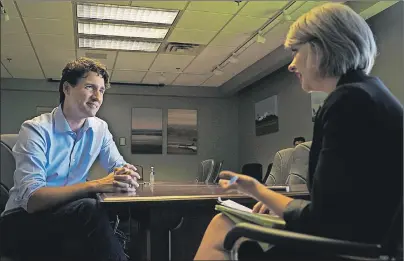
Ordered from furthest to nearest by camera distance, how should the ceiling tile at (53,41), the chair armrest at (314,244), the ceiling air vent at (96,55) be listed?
the ceiling air vent at (96,55), the ceiling tile at (53,41), the chair armrest at (314,244)

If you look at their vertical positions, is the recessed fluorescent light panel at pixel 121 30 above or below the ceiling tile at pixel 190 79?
below

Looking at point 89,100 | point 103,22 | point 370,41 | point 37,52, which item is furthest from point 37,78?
point 370,41

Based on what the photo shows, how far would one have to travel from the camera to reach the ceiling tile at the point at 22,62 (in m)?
5.54

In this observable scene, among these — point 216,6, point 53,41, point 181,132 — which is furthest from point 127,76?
point 216,6

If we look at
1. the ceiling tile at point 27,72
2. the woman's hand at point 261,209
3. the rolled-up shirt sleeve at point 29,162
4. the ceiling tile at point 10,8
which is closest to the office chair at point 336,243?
the woman's hand at point 261,209

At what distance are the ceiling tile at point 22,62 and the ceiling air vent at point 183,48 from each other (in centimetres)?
191

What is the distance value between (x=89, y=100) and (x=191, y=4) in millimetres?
2495

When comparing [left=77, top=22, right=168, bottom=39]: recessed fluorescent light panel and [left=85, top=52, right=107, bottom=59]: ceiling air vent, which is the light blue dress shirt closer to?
[left=77, top=22, right=168, bottom=39]: recessed fluorescent light panel

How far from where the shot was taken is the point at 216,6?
13.5 feet

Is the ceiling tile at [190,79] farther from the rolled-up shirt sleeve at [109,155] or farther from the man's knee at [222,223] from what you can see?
the man's knee at [222,223]

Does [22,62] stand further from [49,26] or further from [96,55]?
[49,26]

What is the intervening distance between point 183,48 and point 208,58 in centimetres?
64

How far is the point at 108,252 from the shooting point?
1.45 m

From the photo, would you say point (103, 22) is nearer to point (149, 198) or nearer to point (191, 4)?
point (191, 4)
